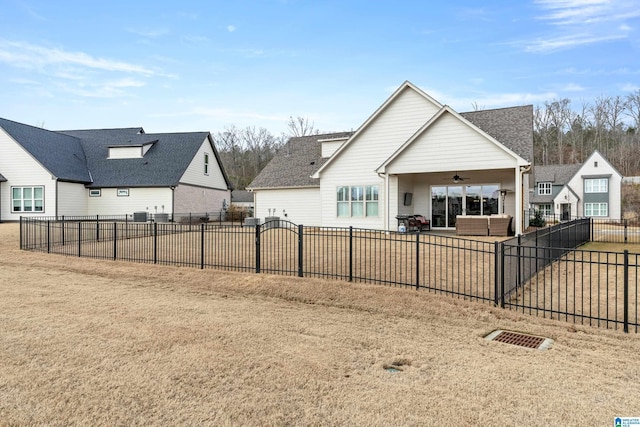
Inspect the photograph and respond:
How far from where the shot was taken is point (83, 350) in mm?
4840

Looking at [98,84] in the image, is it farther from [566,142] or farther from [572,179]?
[566,142]

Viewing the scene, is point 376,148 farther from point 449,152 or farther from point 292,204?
point 292,204

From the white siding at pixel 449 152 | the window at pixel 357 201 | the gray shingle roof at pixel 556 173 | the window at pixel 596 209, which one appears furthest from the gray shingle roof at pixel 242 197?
the window at pixel 596 209

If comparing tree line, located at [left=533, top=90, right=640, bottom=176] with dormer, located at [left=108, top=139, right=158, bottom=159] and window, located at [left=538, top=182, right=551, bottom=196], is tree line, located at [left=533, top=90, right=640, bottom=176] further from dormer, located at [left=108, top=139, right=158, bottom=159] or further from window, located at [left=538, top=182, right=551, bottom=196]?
dormer, located at [left=108, top=139, right=158, bottom=159]

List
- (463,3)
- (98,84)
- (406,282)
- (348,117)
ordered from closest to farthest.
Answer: (406,282), (463,3), (98,84), (348,117)

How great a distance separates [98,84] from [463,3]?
71.7ft

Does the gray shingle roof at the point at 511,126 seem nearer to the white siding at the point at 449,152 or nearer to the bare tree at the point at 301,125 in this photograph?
the white siding at the point at 449,152

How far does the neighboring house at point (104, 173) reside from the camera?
1027 inches

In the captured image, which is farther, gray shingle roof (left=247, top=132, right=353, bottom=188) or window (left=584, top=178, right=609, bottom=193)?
window (left=584, top=178, right=609, bottom=193)

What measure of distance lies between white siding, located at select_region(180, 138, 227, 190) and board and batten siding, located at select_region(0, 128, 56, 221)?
27.3ft

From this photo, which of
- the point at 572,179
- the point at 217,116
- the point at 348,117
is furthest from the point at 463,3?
the point at 217,116

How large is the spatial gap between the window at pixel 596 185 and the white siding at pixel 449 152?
1580 inches

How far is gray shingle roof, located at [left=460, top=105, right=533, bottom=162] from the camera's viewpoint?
16.7m

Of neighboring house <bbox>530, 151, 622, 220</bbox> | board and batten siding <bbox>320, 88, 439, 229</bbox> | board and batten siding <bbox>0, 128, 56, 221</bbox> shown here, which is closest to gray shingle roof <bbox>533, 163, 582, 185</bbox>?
neighboring house <bbox>530, 151, 622, 220</bbox>
